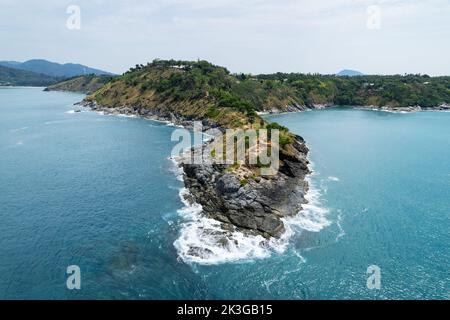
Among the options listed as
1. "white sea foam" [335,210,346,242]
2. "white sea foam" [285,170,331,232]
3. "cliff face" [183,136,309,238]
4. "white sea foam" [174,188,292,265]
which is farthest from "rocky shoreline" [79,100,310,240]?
"white sea foam" [335,210,346,242]

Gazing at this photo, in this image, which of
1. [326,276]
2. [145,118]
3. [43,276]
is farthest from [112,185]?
[145,118]

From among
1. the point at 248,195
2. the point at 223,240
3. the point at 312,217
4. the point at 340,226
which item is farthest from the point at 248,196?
the point at 340,226

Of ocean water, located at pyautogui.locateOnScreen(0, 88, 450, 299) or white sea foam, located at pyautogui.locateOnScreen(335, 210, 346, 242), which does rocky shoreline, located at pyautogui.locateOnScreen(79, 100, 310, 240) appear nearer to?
ocean water, located at pyautogui.locateOnScreen(0, 88, 450, 299)

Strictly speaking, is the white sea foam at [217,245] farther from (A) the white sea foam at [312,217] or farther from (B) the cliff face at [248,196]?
(A) the white sea foam at [312,217]

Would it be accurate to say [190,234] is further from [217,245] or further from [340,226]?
[340,226]

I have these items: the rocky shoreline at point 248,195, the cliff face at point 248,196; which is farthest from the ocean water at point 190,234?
the cliff face at point 248,196
